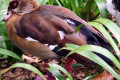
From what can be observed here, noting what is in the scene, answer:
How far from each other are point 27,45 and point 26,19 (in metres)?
0.25

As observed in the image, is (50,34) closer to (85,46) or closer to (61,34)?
(61,34)

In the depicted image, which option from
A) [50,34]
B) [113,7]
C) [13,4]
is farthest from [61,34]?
[113,7]

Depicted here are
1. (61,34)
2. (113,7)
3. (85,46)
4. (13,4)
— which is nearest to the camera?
(85,46)

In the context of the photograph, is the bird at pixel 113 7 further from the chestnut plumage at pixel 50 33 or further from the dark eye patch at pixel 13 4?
the dark eye patch at pixel 13 4

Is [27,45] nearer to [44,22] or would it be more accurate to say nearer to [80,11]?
[44,22]

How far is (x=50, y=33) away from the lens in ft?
7.41

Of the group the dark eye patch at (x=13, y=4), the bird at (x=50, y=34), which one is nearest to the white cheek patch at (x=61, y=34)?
the bird at (x=50, y=34)

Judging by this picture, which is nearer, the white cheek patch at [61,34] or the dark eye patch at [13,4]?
the white cheek patch at [61,34]

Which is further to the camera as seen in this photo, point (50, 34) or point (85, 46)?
point (50, 34)

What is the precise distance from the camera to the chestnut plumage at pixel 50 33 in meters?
2.25

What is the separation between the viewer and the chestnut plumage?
7.39ft

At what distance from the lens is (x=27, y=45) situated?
2.34 meters

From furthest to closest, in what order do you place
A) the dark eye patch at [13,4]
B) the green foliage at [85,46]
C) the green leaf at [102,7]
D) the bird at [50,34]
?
the green leaf at [102,7], the dark eye patch at [13,4], the bird at [50,34], the green foliage at [85,46]

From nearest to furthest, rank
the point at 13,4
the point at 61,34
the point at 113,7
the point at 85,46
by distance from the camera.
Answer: the point at 85,46 < the point at 61,34 < the point at 13,4 < the point at 113,7
